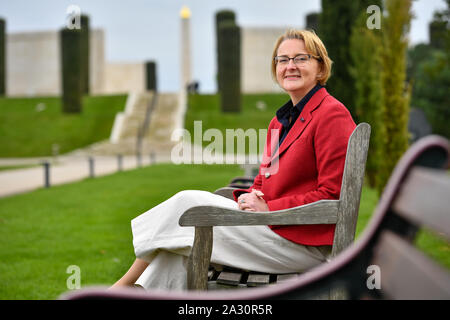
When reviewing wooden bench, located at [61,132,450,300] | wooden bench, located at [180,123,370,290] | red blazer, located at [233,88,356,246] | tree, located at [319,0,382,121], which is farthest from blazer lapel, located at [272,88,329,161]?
tree, located at [319,0,382,121]

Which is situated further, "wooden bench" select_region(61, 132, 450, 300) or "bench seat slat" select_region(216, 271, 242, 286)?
"bench seat slat" select_region(216, 271, 242, 286)

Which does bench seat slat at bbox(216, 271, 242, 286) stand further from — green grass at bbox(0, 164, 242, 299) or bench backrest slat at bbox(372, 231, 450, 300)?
green grass at bbox(0, 164, 242, 299)

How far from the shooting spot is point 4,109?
1157 inches

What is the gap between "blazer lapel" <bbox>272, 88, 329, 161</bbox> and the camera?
7.30ft

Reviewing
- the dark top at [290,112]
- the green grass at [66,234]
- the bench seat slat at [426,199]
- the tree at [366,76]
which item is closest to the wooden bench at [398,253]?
the bench seat slat at [426,199]

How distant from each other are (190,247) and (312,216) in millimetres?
516

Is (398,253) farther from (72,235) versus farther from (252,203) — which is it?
(72,235)

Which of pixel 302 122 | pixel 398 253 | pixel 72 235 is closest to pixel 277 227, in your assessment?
pixel 302 122

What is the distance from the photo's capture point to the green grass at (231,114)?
79.8 ft

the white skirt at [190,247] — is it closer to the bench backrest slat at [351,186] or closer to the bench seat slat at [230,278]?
the bench seat slat at [230,278]

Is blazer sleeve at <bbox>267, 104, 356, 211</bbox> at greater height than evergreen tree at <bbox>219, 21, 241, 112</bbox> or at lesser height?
lesser

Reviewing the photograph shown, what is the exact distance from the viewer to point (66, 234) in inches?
233

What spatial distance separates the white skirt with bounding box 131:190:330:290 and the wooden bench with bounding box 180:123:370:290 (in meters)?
0.09
